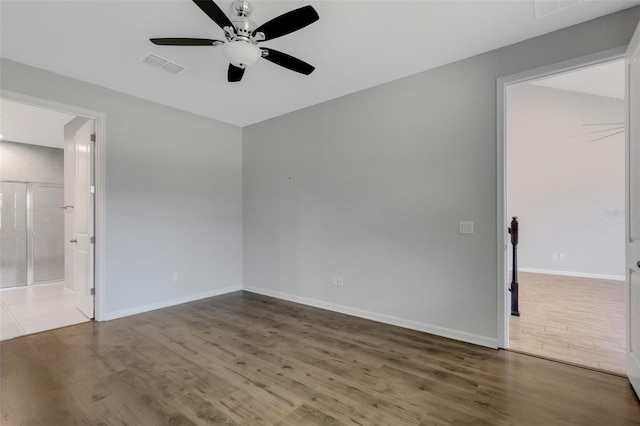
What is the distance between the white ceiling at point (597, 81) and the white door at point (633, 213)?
9.54 feet

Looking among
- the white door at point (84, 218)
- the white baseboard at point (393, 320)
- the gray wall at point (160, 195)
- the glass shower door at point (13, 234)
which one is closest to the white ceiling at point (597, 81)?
the white baseboard at point (393, 320)

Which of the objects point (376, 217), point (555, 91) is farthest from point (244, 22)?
point (555, 91)

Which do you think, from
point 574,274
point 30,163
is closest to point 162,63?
point 30,163

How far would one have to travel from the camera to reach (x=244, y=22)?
201 cm

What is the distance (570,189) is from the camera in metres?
6.27

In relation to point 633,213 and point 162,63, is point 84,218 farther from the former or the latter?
point 633,213

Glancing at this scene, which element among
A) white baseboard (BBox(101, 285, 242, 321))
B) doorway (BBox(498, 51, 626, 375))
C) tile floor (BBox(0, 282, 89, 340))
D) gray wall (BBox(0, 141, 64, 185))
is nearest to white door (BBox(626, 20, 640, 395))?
doorway (BBox(498, 51, 626, 375))

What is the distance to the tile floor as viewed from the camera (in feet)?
10.9

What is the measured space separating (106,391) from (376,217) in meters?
2.94

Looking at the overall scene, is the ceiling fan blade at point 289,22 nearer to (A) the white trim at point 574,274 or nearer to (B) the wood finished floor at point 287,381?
(B) the wood finished floor at point 287,381

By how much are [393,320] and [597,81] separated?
5750 mm

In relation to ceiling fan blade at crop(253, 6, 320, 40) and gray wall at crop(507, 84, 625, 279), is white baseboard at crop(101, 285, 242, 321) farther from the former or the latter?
gray wall at crop(507, 84, 625, 279)

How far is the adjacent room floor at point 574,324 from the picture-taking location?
2590 mm

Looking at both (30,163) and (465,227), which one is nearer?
(465,227)
